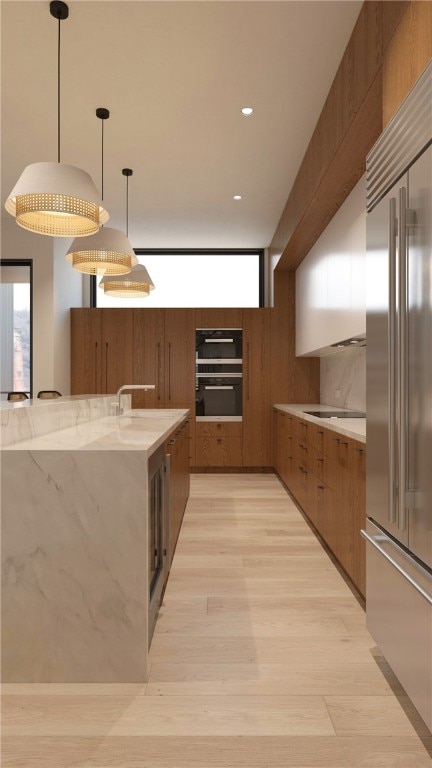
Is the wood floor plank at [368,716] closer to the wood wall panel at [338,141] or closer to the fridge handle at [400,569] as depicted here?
the fridge handle at [400,569]

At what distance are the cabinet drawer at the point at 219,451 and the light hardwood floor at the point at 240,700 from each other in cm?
348

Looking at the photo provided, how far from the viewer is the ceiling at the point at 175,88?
2.56m

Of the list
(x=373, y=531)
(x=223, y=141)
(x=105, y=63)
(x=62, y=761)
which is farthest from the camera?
(x=223, y=141)

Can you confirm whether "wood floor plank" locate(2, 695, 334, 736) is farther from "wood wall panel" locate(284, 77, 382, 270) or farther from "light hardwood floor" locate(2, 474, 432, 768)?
"wood wall panel" locate(284, 77, 382, 270)

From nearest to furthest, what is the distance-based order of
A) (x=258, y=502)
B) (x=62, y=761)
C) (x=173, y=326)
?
(x=62, y=761) → (x=258, y=502) → (x=173, y=326)

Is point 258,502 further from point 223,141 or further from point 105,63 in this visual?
point 105,63

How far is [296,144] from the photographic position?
385cm

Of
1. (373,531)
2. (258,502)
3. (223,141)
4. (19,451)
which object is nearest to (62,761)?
(19,451)

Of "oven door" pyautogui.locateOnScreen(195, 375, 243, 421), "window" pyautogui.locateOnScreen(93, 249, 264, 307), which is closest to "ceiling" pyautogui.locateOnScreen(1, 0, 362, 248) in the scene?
"window" pyautogui.locateOnScreen(93, 249, 264, 307)

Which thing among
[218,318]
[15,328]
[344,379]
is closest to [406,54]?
[344,379]

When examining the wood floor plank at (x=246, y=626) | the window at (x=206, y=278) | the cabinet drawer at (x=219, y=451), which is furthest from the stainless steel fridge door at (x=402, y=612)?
the window at (x=206, y=278)

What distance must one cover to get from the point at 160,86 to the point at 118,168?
1.30m

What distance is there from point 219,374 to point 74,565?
14.9 ft

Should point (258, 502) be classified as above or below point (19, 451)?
below
